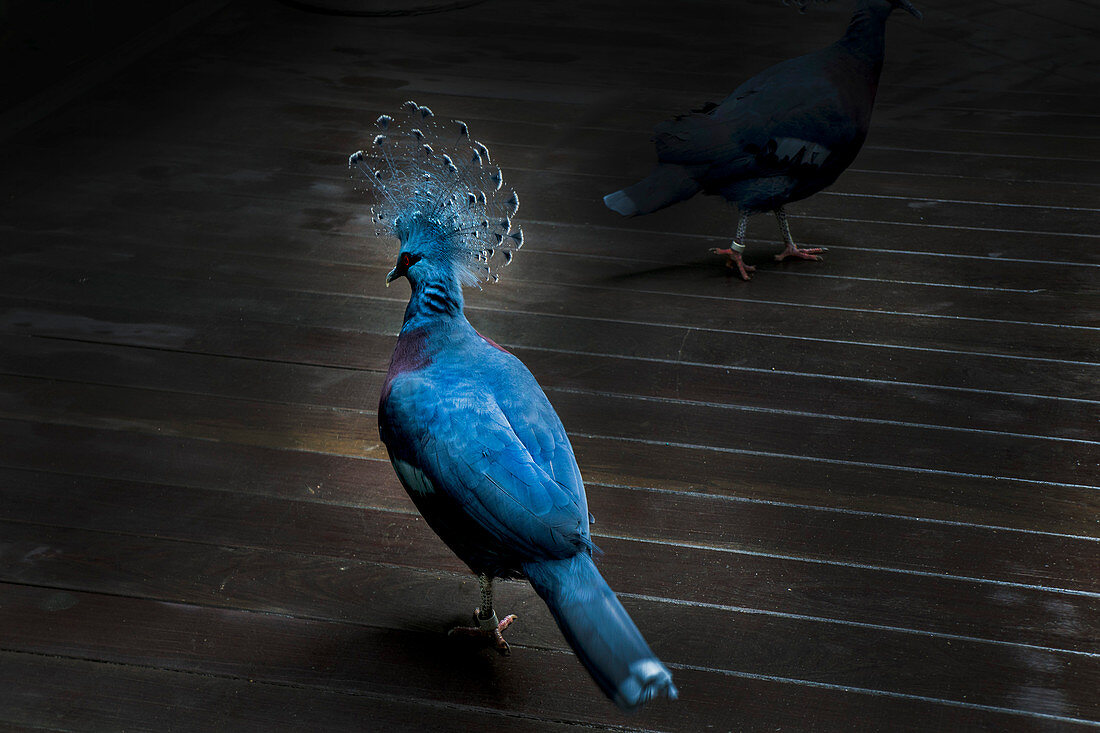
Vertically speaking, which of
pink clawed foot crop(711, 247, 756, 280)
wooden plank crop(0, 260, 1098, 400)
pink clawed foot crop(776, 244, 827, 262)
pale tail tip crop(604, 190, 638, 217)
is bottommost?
wooden plank crop(0, 260, 1098, 400)

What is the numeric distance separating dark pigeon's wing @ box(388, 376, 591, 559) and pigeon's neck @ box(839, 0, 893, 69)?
59.9 inches

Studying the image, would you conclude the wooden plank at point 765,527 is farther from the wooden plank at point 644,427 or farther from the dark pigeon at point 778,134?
the dark pigeon at point 778,134

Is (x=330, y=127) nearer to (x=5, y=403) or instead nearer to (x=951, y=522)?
(x=5, y=403)

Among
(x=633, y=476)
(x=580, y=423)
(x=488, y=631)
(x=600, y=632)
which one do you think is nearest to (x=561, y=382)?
(x=580, y=423)

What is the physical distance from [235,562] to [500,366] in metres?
0.62

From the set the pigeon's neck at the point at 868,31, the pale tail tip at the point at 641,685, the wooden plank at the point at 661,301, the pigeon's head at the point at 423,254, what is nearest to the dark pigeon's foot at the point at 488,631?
the pale tail tip at the point at 641,685

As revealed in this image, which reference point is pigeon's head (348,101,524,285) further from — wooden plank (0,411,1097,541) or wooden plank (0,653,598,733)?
wooden plank (0,653,598,733)

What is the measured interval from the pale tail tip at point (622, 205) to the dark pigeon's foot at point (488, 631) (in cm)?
124

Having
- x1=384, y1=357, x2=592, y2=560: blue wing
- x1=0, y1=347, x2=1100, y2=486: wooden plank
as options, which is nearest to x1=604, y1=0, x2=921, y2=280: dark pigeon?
x1=0, y1=347, x2=1100, y2=486: wooden plank

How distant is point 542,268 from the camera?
2697 mm

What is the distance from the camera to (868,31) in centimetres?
246

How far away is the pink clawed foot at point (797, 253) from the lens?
8.72 ft

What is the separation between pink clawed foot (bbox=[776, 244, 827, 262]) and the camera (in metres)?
2.66

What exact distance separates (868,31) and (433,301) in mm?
1523
